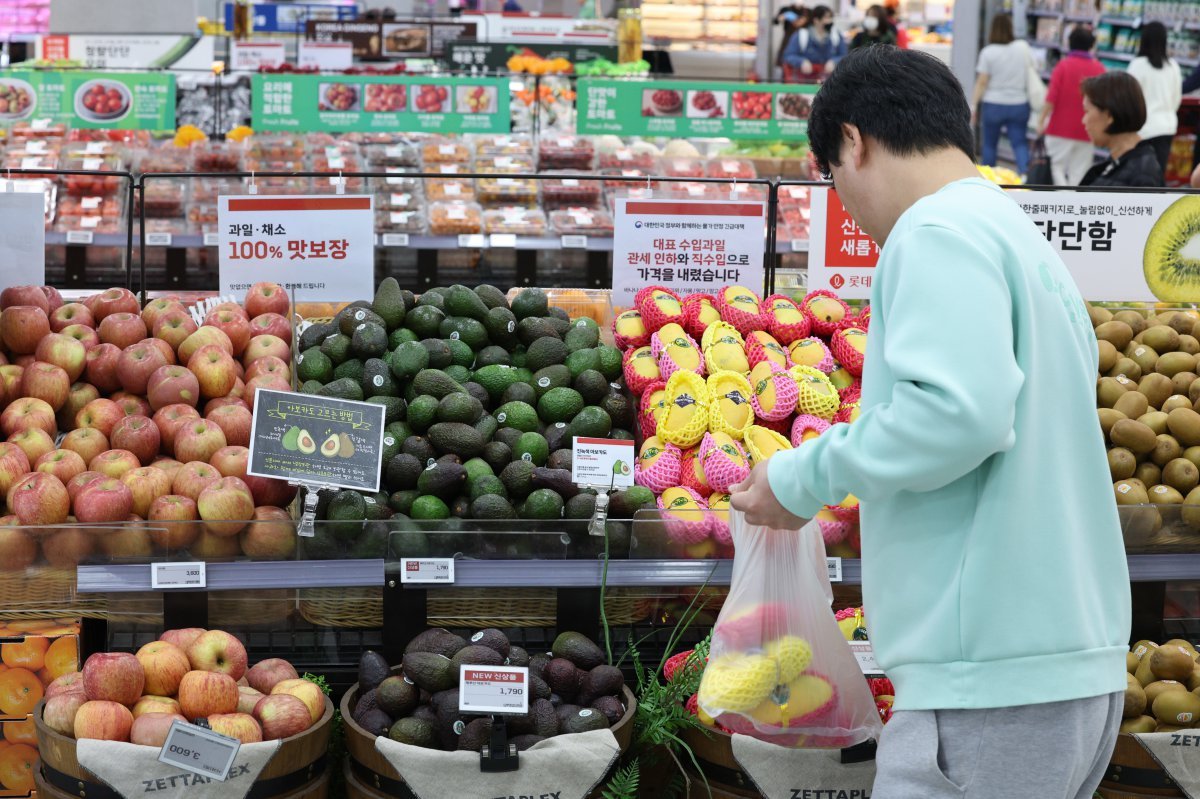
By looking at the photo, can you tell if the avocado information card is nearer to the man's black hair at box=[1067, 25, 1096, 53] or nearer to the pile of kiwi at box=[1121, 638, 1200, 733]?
the pile of kiwi at box=[1121, 638, 1200, 733]

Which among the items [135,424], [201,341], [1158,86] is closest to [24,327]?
[201,341]

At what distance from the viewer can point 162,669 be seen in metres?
2.41

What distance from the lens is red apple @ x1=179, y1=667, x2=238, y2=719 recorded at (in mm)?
2352

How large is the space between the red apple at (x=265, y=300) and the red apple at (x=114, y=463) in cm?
80

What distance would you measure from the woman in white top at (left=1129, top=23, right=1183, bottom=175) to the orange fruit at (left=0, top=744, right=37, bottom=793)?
323 inches

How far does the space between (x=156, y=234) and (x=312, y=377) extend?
371 cm

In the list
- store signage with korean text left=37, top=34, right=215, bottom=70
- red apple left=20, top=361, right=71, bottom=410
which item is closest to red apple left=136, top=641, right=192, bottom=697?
red apple left=20, top=361, right=71, bottom=410

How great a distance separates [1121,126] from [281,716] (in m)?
5.05

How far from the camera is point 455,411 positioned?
3162mm

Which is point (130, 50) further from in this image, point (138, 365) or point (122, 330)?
point (138, 365)

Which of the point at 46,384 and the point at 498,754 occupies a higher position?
the point at 46,384

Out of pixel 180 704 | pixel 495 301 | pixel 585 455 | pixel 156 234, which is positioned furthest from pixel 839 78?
pixel 156 234

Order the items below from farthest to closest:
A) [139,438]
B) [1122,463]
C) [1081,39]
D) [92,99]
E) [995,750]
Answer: [1081,39] < [92,99] < [1122,463] < [139,438] < [995,750]

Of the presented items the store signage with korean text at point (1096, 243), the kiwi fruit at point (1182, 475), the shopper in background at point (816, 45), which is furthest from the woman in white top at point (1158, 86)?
the kiwi fruit at point (1182, 475)
